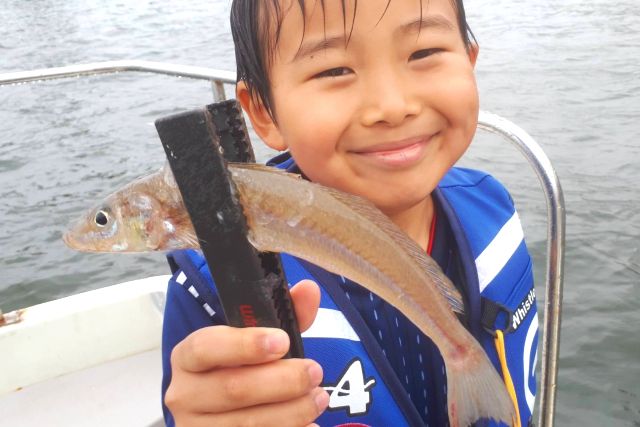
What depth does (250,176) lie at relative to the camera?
1.17 m

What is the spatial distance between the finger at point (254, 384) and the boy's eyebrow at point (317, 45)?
2.86 ft

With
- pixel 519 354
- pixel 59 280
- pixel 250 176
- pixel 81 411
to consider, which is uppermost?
pixel 250 176

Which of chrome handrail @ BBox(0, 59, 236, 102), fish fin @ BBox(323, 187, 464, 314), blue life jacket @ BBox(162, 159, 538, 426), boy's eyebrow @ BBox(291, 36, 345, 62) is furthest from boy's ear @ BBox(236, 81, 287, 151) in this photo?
chrome handrail @ BBox(0, 59, 236, 102)

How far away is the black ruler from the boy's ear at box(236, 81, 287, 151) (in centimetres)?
82

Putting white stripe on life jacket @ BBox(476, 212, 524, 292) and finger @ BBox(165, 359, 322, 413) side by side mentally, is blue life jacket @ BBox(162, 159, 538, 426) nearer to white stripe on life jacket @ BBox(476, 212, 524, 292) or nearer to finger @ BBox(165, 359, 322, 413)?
white stripe on life jacket @ BBox(476, 212, 524, 292)

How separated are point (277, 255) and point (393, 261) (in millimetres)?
321

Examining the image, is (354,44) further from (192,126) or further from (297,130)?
(192,126)

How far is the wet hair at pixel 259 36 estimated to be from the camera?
1.78m

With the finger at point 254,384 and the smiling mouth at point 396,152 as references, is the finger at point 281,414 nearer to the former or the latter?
the finger at point 254,384

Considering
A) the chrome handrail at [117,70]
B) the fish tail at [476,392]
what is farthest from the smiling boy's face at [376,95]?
the chrome handrail at [117,70]

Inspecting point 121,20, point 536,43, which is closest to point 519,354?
point 536,43

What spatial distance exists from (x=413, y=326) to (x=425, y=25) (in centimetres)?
97

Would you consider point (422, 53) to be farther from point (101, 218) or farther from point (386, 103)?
point (101, 218)

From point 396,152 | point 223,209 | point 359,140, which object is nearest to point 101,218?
point 223,209
